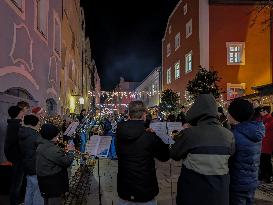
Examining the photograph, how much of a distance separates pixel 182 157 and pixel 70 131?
443 centimetres

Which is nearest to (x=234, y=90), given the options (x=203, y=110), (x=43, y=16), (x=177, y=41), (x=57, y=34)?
(x=177, y=41)

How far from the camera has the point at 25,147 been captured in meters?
6.43

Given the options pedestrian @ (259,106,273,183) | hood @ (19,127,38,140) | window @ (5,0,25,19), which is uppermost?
window @ (5,0,25,19)

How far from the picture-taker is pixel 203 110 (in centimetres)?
388

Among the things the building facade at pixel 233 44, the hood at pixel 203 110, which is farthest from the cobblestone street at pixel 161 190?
the building facade at pixel 233 44

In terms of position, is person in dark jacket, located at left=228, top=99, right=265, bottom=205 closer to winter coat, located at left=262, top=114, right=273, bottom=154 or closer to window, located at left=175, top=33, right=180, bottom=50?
winter coat, located at left=262, top=114, right=273, bottom=154

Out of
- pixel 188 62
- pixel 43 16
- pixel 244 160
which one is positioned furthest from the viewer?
pixel 188 62

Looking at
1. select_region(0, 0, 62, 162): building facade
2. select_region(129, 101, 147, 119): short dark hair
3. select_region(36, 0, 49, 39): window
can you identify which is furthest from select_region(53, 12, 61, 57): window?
select_region(129, 101, 147, 119): short dark hair

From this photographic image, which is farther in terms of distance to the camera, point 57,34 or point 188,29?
point 188,29

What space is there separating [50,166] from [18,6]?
6487 mm

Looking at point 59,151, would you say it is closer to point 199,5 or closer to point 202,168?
point 202,168

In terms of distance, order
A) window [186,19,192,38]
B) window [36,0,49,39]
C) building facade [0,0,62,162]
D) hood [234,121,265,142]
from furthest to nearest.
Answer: window [186,19,192,38] < window [36,0,49,39] < building facade [0,0,62,162] < hood [234,121,265,142]

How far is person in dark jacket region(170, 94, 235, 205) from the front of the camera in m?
3.73

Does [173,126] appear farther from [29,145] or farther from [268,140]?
[268,140]
